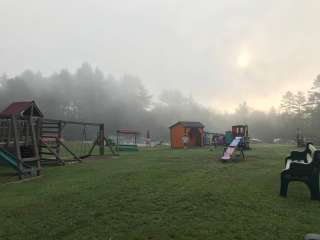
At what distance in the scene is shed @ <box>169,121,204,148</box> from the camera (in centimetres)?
3347

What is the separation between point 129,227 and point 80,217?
1.04 metres

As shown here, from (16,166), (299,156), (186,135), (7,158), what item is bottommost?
(16,166)

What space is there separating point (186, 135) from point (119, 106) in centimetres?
3266

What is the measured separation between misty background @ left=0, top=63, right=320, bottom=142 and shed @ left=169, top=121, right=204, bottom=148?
80.4 feet

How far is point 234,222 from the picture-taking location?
4.99 meters

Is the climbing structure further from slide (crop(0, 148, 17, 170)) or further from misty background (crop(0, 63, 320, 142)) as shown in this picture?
misty background (crop(0, 63, 320, 142))

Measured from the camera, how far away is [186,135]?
33.6 metres

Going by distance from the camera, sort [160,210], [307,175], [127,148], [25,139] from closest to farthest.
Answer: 1. [160,210]
2. [307,175]
3. [25,139]
4. [127,148]

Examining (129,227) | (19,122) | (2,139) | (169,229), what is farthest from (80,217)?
(19,122)

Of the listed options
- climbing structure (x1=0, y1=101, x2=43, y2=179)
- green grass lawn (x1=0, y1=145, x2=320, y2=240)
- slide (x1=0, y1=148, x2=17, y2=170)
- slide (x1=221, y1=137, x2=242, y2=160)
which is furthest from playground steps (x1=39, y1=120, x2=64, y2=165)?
green grass lawn (x1=0, y1=145, x2=320, y2=240)

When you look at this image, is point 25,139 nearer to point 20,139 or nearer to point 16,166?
point 20,139

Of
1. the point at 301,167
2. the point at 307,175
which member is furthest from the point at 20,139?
the point at 307,175

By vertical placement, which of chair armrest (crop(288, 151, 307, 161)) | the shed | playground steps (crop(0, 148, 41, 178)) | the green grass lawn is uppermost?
the shed

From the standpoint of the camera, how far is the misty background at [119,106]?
193 ft
